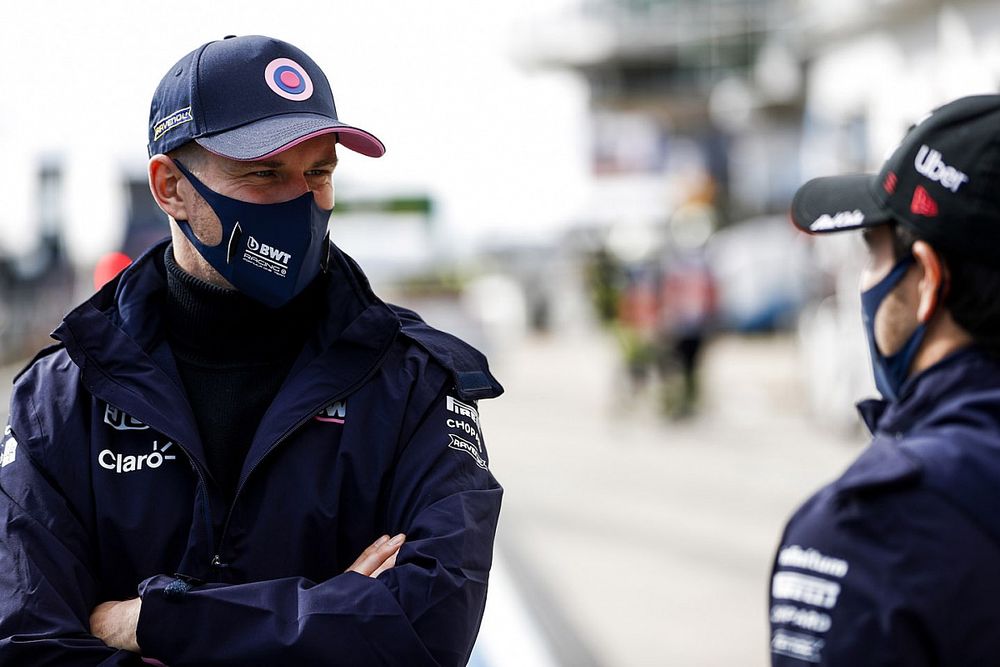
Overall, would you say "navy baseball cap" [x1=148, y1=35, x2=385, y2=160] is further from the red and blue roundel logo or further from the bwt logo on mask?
the bwt logo on mask

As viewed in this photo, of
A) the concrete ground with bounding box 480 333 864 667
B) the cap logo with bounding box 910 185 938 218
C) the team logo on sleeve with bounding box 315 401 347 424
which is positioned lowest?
the concrete ground with bounding box 480 333 864 667

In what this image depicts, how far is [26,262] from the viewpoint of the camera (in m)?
26.5

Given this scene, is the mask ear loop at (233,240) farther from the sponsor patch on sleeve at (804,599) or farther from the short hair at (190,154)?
the sponsor patch on sleeve at (804,599)

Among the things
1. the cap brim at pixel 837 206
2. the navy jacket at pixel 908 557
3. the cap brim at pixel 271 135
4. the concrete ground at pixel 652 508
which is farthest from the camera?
the concrete ground at pixel 652 508

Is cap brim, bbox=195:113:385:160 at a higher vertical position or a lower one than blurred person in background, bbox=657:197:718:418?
higher

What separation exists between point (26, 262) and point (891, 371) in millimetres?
26238

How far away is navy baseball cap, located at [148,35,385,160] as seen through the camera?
102 inches

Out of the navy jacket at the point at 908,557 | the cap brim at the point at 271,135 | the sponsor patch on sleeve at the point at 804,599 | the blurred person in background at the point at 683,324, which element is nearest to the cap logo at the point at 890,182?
the navy jacket at the point at 908,557

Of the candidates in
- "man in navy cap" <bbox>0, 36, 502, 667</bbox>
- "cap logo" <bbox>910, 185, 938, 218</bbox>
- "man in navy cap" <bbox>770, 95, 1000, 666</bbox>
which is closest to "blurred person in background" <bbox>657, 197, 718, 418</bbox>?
"man in navy cap" <bbox>0, 36, 502, 667</bbox>

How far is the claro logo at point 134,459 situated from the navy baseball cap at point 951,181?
1384mm

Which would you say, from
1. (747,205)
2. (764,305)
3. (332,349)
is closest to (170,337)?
(332,349)

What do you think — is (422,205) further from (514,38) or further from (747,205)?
(514,38)

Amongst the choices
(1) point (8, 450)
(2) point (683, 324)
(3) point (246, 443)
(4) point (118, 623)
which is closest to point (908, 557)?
(3) point (246, 443)

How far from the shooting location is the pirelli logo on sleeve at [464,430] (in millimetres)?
2672
